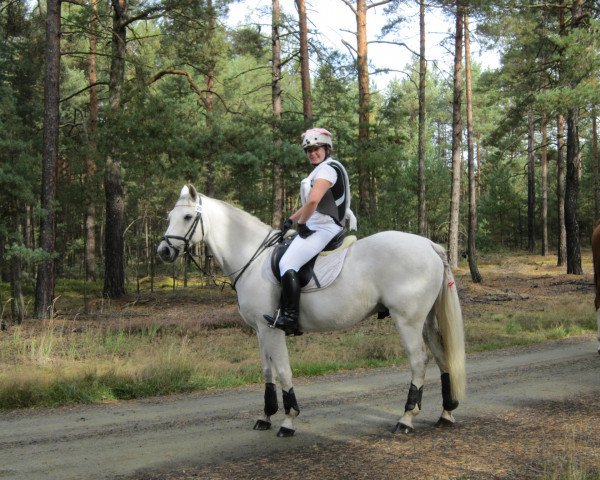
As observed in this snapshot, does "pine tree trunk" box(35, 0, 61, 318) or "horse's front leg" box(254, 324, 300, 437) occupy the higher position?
"pine tree trunk" box(35, 0, 61, 318)

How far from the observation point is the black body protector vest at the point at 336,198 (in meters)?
5.69

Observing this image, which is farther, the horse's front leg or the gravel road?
the horse's front leg

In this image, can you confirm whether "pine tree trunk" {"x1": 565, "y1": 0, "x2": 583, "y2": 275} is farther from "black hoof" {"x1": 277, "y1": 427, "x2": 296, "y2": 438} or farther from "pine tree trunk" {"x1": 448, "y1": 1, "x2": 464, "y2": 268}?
"black hoof" {"x1": 277, "y1": 427, "x2": 296, "y2": 438}

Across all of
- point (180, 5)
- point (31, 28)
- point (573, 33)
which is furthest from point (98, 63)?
point (573, 33)

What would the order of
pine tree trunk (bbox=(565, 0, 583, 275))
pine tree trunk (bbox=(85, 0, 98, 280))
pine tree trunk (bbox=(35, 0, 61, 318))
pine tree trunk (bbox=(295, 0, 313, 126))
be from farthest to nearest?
pine tree trunk (bbox=(565, 0, 583, 275))
pine tree trunk (bbox=(295, 0, 313, 126))
pine tree trunk (bbox=(85, 0, 98, 280))
pine tree trunk (bbox=(35, 0, 61, 318))

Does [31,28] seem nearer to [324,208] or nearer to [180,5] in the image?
[180,5]

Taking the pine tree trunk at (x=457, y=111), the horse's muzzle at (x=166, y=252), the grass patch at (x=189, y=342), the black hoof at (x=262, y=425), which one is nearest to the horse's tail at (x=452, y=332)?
the black hoof at (x=262, y=425)

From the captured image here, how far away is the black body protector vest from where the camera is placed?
5.69 metres

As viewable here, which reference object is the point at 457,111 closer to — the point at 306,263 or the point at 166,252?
the point at 306,263

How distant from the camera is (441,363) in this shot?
5.88m

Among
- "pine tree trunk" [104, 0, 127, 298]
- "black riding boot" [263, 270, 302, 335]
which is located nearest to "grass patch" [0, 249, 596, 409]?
"pine tree trunk" [104, 0, 127, 298]

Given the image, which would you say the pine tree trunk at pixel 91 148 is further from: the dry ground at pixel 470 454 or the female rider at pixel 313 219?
the dry ground at pixel 470 454

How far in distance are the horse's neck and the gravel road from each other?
1.73m

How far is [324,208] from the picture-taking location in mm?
5695
